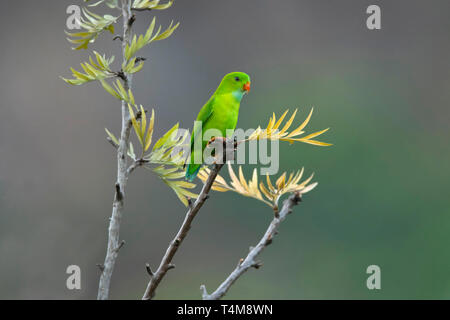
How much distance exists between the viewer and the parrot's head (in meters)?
1.04

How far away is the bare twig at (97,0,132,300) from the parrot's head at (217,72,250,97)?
42cm

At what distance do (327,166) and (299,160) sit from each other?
6.2 inches

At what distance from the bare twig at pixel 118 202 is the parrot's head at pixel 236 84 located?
0.42 meters

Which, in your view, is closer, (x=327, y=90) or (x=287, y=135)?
(x=287, y=135)

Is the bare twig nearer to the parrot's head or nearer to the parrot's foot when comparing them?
the parrot's foot

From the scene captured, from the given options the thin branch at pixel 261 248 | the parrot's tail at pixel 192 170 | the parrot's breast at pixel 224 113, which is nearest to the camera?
the thin branch at pixel 261 248

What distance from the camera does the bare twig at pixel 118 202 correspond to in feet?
1.85

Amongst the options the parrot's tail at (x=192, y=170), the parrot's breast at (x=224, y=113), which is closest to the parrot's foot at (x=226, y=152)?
the parrot's tail at (x=192, y=170)

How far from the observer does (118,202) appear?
588 millimetres

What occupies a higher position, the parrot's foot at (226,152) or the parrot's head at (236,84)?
the parrot's head at (236,84)

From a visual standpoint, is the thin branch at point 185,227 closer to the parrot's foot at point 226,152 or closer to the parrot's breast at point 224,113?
the parrot's foot at point 226,152
